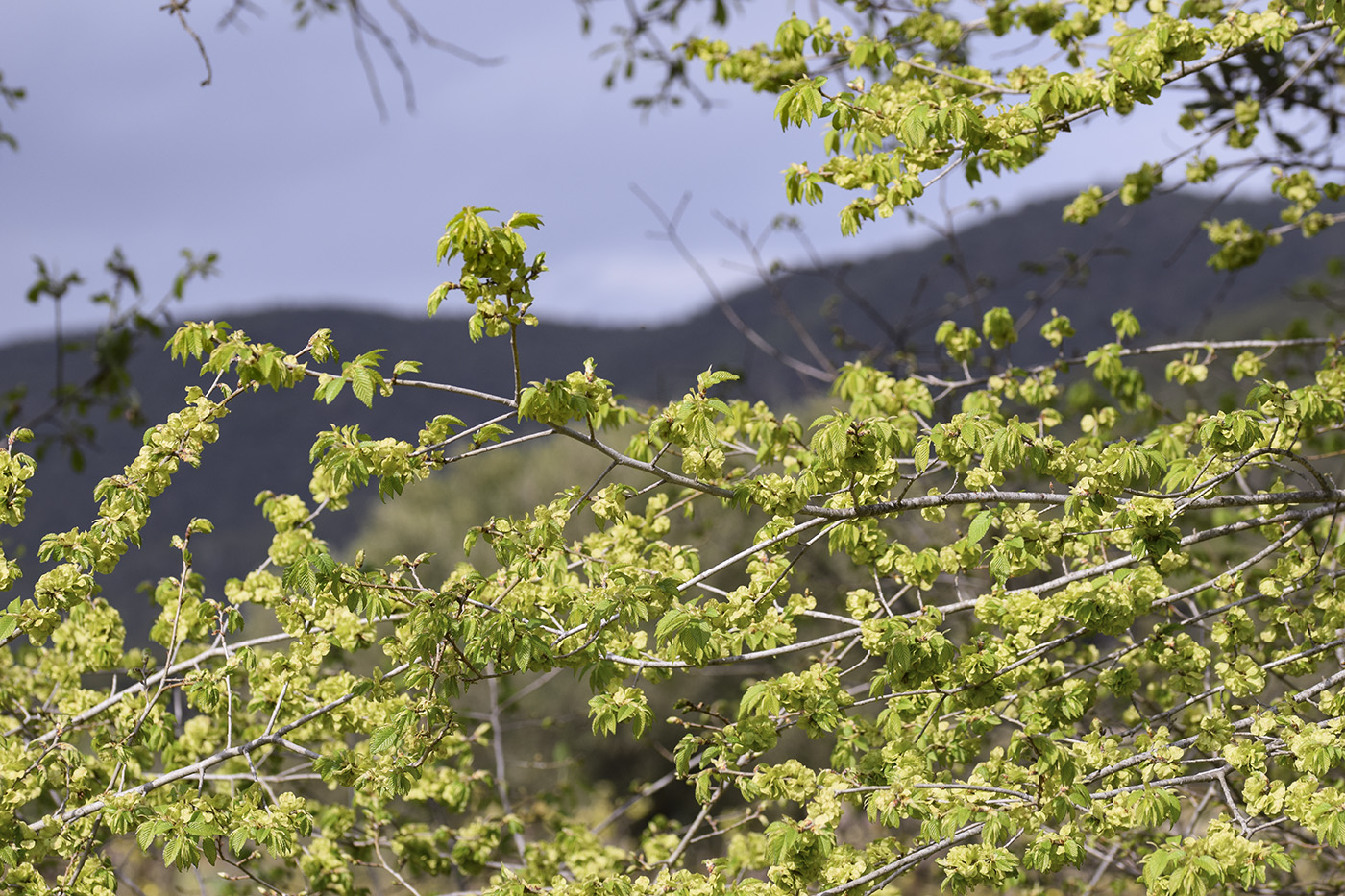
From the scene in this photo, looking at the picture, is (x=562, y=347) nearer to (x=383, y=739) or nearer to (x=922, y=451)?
(x=383, y=739)

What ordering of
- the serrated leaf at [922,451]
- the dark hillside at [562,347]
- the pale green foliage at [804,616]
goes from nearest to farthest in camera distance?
the pale green foliage at [804,616] → the serrated leaf at [922,451] → the dark hillside at [562,347]

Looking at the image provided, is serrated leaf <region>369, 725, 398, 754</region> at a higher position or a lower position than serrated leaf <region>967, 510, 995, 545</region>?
lower

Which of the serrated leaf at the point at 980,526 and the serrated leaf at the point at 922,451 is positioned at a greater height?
the serrated leaf at the point at 922,451

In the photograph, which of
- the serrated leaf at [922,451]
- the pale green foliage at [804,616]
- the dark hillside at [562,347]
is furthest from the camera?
the dark hillside at [562,347]

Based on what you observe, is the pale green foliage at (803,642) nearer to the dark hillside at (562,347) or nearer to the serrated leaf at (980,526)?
the serrated leaf at (980,526)

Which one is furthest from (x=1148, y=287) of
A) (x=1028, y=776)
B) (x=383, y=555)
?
(x=1028, y=776)

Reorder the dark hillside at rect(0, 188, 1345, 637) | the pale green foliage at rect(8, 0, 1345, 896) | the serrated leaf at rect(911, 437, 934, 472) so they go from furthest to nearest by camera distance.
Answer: the dark hillside at rect(0, 188, 1345, 637)
the serrated leaf at rect(911, 437, 934, 472)
the pale green foliage at rect(8, 0, 1345, 896)

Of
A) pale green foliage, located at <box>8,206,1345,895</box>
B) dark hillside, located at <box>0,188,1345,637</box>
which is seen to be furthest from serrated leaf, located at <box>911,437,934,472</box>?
dark hillside, located at <box>0,188,1345,637</box>

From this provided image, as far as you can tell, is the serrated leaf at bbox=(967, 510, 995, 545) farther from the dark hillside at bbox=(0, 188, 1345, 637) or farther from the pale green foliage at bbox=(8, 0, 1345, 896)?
the dark hillside at bbox=(0, 188, 1345, 637)

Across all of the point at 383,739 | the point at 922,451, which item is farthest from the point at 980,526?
the point at 383,739

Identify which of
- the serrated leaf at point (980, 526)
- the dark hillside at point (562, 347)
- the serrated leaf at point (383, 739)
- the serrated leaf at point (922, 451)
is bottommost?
the dark hillside at point (562, 347)

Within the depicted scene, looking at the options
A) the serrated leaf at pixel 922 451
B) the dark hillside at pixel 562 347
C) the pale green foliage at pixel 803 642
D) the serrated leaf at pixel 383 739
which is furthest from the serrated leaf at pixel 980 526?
the dark hillside at pixel 562 347

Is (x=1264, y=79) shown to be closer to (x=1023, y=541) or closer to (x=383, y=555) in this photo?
(x=1023, y=541)

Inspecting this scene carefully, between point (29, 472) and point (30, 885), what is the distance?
4.13 ft
